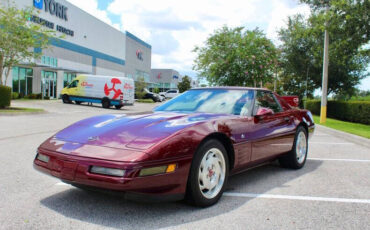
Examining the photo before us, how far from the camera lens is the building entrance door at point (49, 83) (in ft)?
121

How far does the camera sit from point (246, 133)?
416 centimetres

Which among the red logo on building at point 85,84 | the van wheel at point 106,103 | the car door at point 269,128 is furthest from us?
the red logo on building at point 85,84

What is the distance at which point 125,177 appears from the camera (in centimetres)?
289

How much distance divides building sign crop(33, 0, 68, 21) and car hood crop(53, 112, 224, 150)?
3636cm

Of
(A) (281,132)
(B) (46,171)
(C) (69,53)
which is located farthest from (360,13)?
(C) (69,53)

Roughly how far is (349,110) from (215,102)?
19.0 metres

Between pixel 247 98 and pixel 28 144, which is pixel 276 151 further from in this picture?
pixel 28 144

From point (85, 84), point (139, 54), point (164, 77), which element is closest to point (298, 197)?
point (85, 84)

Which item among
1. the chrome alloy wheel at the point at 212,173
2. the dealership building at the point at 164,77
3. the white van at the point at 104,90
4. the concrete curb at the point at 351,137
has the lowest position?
the concrete curb at the point at 351,137

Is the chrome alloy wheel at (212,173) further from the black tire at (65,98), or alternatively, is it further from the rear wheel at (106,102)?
the black tire at (65,98)

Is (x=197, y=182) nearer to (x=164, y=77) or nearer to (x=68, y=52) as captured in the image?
(x=68, y=52)

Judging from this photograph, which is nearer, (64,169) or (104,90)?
(64,169)

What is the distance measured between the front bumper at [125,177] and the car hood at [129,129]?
0.77 feet

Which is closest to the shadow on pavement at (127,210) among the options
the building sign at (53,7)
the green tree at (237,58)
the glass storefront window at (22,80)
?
the green tree at (237,58)
